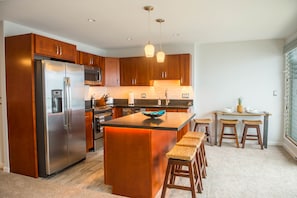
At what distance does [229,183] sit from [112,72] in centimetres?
389

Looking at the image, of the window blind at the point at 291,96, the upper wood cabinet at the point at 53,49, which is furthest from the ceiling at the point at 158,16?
the window blind at the point at 291,96

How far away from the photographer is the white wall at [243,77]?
503 centimetres

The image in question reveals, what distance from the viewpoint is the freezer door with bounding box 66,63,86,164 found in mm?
3688

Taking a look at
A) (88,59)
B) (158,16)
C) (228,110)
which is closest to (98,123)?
(88,59)

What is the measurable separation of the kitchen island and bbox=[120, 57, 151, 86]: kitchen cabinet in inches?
119

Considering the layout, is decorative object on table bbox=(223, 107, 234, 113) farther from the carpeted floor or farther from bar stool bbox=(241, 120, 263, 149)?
the carpeted floor

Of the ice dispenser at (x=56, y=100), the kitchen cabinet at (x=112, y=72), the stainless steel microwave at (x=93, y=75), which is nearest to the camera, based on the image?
the ice dispenser at (x=56, y=100)

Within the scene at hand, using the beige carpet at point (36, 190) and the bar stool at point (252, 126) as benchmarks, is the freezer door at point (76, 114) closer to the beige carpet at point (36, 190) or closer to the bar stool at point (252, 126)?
the beige carpet at point (36, 190)

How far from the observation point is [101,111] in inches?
193

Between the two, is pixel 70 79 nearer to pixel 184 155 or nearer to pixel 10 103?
pixel 10 103

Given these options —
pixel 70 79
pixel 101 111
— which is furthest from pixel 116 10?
pixel 101 111

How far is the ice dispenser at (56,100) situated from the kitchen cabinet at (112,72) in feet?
7.02

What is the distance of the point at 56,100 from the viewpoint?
3.41 m

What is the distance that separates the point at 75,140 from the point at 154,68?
272 centimetres
